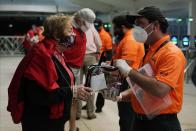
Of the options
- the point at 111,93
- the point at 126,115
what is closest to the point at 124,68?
the point at 111,93

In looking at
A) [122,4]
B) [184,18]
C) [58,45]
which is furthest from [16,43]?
[58,45]

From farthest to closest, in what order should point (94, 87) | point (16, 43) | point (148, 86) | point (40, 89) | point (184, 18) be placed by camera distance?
1. point (184, 18)
2. point (16, 43)
3. point (94, 87)
4. point (40, 89)
5. point (148, 86)

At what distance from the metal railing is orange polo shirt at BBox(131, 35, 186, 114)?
20712 millimetres

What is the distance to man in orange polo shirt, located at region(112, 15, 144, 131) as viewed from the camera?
14.4 feet

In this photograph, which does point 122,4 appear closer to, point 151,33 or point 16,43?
point 16,43

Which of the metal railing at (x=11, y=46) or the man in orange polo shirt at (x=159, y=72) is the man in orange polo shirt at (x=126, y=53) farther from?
the metal railing at (x=11, y=46)

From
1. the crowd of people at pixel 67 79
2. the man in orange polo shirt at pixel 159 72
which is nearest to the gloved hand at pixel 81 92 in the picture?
the crowd of people at pixel 67 79

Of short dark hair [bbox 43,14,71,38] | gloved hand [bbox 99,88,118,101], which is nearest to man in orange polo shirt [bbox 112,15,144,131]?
gloved hand [bbox 99,88,118,101]

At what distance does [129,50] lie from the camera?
4.39m

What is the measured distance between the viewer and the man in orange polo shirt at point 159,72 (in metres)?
2.52

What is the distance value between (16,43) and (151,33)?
21365mm

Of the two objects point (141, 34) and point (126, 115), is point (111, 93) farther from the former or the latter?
point (126, 115)

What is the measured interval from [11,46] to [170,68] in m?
21.6

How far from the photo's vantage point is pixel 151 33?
2.70m
